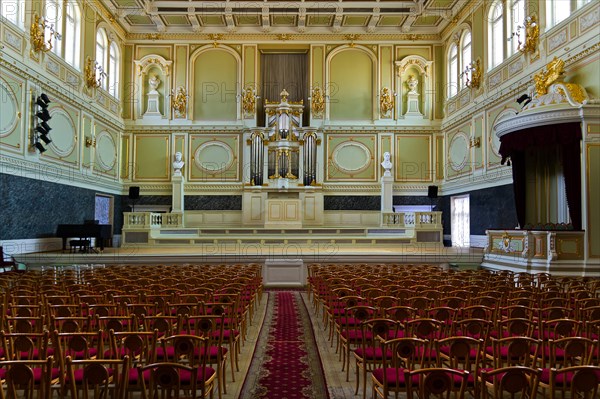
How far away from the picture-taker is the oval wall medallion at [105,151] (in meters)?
22.3

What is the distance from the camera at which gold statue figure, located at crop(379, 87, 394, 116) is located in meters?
25.8

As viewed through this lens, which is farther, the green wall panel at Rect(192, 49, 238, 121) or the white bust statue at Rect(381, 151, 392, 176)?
the green wall panel at Rect(192, 49, 238, 121)

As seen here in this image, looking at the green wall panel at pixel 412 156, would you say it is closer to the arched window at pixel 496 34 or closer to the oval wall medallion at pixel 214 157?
the arched window at pixel 496 34

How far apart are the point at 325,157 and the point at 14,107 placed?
14.2 m

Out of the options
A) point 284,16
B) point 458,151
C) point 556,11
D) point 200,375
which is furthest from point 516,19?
point 200,375

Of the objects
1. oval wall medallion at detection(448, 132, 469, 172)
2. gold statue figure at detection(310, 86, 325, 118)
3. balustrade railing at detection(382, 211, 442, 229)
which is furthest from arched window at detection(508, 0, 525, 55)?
gold statue figure at detection(310, 86, 325, 118)

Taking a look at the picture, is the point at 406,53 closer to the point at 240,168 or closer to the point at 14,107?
the point at 240,168

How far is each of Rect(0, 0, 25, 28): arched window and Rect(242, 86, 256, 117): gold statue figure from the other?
37.7 feet

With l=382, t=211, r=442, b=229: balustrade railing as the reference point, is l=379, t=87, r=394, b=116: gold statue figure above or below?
above

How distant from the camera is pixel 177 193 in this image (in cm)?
2486

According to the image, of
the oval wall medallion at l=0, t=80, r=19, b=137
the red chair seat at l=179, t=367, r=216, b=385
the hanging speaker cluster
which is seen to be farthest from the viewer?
the hanging speaker cluster

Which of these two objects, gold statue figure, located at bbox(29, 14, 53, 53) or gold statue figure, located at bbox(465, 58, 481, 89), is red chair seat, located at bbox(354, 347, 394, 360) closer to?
gold statue figure, located at bbox(29, 14, 53, 53)

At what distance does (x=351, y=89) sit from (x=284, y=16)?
478 centimetres

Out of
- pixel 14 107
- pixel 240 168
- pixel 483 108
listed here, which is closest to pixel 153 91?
pixel 240 168
